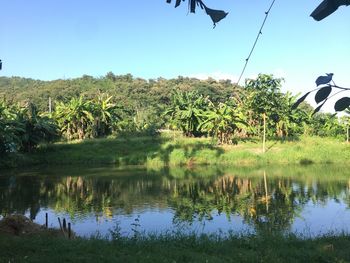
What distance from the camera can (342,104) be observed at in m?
1.18

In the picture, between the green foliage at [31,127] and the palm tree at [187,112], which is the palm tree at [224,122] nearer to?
the palm tree at [187,112]

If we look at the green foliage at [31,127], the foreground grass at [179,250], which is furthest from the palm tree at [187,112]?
the foreground grass at [179,250]

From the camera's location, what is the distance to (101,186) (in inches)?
756

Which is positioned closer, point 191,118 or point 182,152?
point 182,152

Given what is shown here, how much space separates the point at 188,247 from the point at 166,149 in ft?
74.9

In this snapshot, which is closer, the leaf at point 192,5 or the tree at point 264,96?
the leaf at point 192,5

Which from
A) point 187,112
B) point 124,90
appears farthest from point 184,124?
point 124,90

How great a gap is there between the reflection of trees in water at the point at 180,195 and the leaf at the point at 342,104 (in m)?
9.47

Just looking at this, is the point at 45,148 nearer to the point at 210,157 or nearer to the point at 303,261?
the point at 210,157

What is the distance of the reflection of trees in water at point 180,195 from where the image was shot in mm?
12922

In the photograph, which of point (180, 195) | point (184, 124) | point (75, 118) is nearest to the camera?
point (180, 195)

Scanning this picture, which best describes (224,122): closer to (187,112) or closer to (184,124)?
(187,112)

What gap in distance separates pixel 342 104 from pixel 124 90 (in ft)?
182

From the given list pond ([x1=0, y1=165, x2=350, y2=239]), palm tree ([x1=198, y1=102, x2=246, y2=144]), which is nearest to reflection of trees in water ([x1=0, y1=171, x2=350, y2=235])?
pond ([x1=0, y1=165, x2=350, y2=239])
